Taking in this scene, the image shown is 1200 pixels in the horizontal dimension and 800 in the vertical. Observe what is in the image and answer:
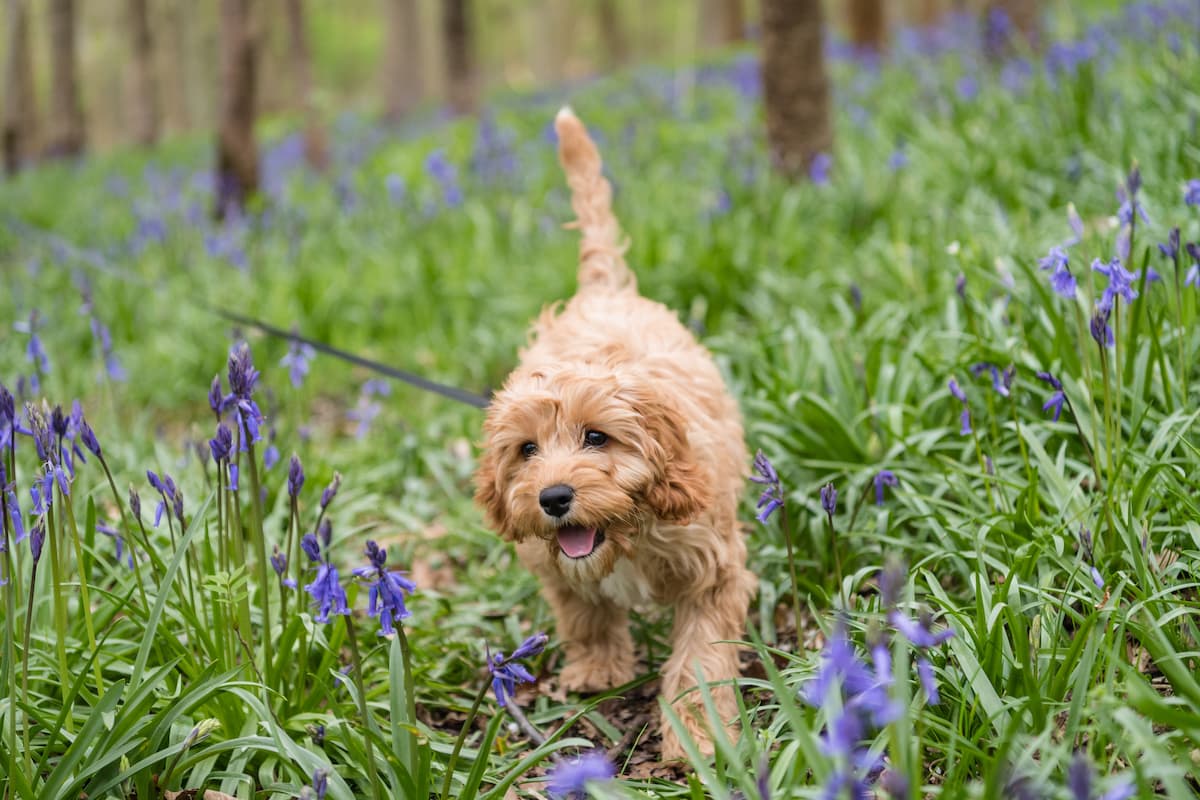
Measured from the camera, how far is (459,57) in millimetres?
14039

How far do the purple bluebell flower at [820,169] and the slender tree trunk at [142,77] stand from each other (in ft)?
55.4

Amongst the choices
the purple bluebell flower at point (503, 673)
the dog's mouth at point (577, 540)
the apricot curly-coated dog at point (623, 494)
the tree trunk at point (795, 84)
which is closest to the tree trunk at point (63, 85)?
the tree trunk at point (795, 84)

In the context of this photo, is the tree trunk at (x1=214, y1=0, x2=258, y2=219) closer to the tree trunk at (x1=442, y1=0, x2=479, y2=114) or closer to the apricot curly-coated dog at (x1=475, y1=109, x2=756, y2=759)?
the tree trunk at (x1=442, y1=0, x2=479, y2=114)

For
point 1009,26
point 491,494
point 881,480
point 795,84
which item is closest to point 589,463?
point 491,494

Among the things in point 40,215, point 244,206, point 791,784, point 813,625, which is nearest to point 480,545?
point 813,625

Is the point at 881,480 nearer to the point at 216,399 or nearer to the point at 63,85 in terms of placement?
the point at 216,399

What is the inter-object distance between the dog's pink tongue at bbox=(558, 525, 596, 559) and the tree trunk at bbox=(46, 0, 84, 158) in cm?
1908

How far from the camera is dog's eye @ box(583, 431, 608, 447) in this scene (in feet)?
8.79

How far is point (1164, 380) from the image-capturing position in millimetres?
3104

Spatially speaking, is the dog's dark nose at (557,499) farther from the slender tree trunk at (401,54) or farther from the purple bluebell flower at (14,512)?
the slender tree trunk at (401,54)

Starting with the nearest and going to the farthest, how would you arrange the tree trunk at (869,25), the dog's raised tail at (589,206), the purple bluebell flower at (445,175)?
the dog's raised tail at (589,206) < the purple bluebell flower at (445,175) < the tree trunk at (869,25)

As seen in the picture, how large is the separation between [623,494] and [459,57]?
1263 cm

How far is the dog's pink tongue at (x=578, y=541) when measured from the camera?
2.62m

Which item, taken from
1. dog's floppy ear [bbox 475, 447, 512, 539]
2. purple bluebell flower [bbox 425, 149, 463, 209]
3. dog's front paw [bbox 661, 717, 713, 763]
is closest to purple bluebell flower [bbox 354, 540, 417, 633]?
dog's floppy ear [bbox 475, 447, 512, 539]
